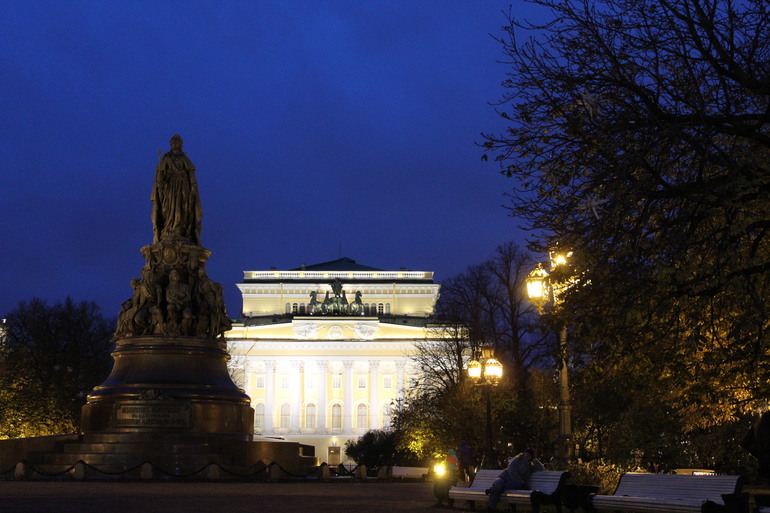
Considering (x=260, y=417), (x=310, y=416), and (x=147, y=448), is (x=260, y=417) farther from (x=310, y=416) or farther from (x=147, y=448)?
(x=147, y=448)

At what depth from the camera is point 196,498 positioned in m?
16.6

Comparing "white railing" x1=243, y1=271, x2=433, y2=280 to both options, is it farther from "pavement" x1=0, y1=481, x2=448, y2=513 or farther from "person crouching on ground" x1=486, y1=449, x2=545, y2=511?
"person crouching on ground" x1=486, y1=449, x2=545, y2=511

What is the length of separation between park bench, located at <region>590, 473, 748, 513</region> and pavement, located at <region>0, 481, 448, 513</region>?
12.5 ft

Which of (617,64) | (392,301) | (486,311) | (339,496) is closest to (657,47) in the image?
(617,64)

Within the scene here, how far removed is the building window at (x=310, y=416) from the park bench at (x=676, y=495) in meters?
91.1

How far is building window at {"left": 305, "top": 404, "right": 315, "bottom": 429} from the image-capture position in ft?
339

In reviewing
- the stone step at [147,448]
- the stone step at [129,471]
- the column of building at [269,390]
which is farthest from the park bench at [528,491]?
the column of building at [269,390]

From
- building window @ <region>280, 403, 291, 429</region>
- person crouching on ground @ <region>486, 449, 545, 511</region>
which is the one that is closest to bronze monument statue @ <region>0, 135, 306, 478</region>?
person crouching on ground @ <region>486, 449, 545, 511</region>

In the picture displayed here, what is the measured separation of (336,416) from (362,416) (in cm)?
265

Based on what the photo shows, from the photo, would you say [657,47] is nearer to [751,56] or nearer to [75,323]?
[751,56]

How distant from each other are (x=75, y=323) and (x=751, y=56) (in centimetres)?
5504

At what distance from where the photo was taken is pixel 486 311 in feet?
138

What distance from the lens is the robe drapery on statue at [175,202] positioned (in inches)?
986

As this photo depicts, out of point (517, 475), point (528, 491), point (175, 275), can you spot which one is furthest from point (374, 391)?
point (528, 491)
